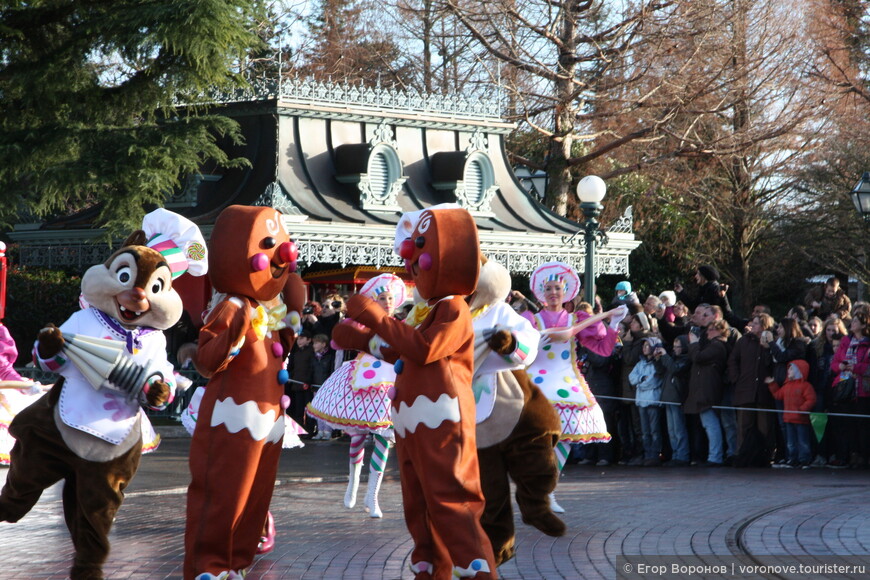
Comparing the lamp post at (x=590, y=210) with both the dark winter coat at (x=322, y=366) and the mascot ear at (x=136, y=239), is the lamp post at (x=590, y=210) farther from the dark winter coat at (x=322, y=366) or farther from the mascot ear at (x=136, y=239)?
the mascot ear at (x=136, y=239)

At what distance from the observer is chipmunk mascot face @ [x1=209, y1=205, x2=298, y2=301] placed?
6.73 metres

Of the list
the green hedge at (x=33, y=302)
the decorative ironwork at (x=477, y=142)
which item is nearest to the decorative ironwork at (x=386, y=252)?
the decorative ironwork at (x=477, y=142)

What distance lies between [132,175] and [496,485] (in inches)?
445

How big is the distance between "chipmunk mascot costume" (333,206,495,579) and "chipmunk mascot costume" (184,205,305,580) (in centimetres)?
54

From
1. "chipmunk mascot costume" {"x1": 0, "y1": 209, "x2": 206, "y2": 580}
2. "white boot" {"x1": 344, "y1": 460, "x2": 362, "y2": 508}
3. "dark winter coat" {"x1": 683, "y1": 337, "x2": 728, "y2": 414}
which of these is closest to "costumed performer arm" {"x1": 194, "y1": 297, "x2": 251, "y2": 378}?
"chipmunk mascot costume" {"x1": 0, "y1": 209, "x2": 206, "y2": 580}

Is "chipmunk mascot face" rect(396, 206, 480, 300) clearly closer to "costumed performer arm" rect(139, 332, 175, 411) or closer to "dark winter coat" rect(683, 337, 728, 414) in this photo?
"costumed performer arm" rect(139, 332, 175, 411)

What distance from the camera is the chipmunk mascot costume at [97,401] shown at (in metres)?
6.68

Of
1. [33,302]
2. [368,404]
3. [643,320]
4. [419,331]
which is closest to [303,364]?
[643,320]

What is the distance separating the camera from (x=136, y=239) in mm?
7484

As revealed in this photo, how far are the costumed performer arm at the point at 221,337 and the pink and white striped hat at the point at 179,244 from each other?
0.97m

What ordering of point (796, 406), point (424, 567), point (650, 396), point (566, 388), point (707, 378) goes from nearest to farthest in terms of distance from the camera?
1. point (424, 567)
2. point (566, 388)
3. point (796, 406)
4. point (707, 378)
5. point (650, 396)

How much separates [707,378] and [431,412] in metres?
8.08

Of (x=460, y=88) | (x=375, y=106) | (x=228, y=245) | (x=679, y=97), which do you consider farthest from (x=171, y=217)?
(x=460, y=88)

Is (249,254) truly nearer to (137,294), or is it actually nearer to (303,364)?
(137,294)
